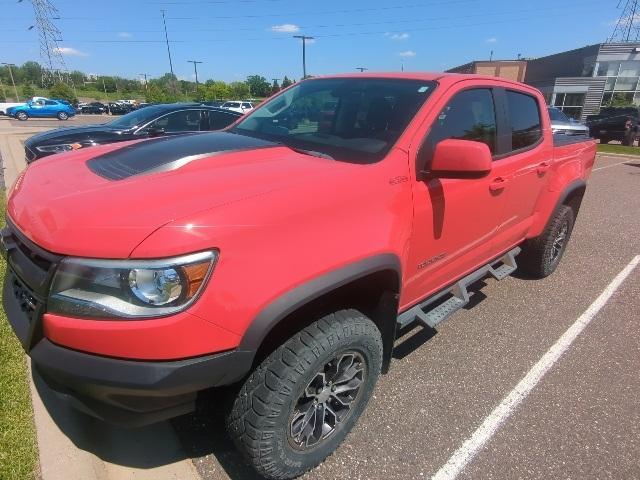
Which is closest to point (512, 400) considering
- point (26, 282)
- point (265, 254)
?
point (265, 254)

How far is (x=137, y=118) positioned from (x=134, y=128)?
1.77 ft

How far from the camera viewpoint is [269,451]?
1.91 metres

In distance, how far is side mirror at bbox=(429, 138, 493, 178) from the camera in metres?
2.14

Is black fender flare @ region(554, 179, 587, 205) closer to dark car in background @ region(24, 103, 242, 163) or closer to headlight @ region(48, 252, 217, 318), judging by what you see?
headlight @ region(48, 252, 217, 318)

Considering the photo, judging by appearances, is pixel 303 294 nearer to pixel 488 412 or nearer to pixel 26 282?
pixel 26 282

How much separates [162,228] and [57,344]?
0.59 meters

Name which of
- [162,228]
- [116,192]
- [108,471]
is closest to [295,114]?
[116,192]

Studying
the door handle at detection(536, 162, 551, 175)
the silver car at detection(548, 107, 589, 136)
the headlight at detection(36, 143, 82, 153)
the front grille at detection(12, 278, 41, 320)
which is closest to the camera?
the front grille at detection(12, 278, 41, 320)

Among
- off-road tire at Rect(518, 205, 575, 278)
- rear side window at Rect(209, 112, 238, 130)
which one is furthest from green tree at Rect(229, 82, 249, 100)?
off-road tire at Rect(518, 205, 575, 278)

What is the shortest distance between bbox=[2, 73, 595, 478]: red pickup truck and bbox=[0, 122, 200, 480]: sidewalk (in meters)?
0.56

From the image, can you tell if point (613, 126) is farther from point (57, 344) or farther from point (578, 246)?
point (57, 344)

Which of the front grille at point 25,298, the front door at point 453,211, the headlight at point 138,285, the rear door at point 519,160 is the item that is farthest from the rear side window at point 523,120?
the front grille at point 25,298

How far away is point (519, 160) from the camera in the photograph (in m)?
3.24

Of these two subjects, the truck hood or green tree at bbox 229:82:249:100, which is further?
green tree at bbox 229:82:249:100
